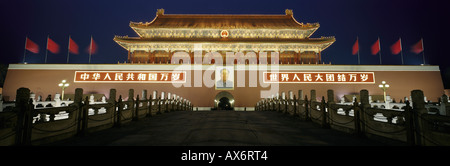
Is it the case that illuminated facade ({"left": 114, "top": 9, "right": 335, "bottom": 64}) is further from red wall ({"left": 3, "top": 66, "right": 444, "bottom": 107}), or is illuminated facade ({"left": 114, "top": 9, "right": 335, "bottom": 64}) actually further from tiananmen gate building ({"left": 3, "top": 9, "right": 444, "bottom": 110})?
red wall ({"left": 3, "top": 66, "right": 444, "bottom": 107})

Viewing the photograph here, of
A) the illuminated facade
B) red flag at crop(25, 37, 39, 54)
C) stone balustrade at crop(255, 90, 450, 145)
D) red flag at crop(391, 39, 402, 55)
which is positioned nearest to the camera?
stone balustrade at crop(255, 90, 450, 145)

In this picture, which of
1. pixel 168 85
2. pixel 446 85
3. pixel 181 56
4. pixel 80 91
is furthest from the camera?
pixel 446 85

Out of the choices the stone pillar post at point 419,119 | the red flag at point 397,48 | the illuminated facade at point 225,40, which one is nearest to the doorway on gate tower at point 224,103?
the illuminated facade at point 225,40

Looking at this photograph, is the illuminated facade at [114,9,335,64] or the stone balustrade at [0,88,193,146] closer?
the stone balustrade at [0,88,193,146]

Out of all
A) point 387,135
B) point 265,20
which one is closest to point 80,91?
point 387,135

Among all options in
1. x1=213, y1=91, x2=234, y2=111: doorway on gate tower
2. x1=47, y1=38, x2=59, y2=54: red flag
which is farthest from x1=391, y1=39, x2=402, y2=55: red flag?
x1=47, y1=38, x2=59, y2=54: red flag

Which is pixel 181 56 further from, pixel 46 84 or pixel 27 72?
pixel 27 72

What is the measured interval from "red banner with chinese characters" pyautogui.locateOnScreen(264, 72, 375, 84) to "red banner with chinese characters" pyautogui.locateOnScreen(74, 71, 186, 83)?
7439 mm

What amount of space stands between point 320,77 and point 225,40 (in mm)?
8827

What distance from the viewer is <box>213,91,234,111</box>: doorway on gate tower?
16859 millimetres

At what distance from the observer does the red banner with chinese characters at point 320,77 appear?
55.7ft

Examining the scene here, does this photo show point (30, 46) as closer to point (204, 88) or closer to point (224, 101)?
point (204, 88)
